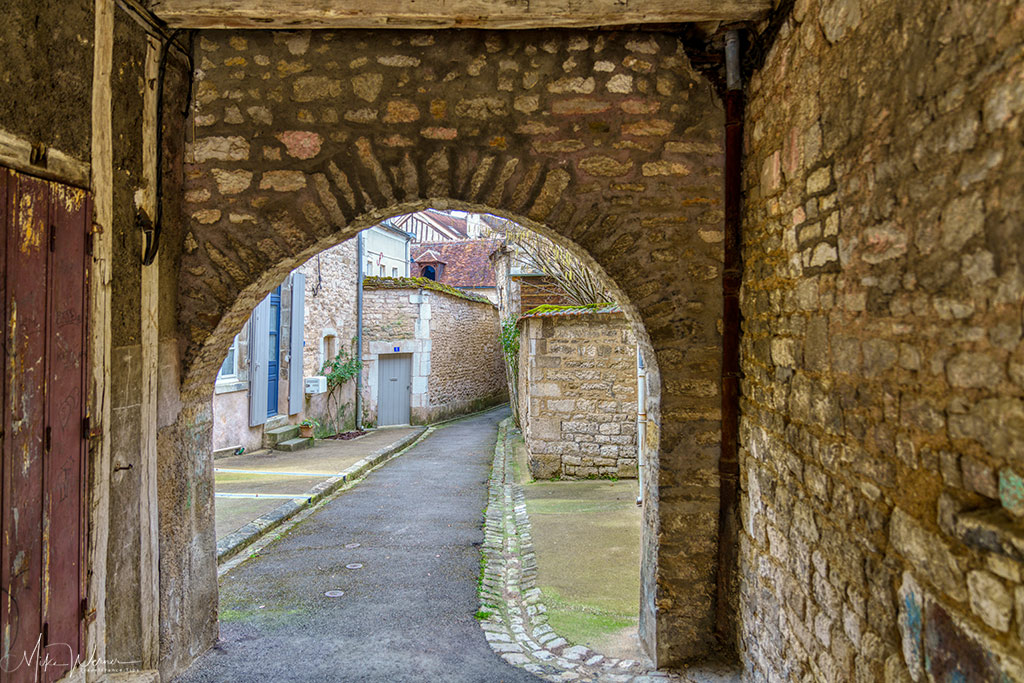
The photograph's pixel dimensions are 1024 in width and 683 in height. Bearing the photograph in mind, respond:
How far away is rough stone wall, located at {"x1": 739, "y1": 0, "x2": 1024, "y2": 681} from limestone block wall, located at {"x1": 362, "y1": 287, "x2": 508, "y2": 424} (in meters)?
12.5

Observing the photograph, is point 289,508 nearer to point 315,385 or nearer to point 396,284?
point 315,385

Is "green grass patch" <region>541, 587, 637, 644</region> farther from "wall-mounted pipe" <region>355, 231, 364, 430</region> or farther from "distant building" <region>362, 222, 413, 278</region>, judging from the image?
"distant building" <region>362, 222, 413, 278</region>

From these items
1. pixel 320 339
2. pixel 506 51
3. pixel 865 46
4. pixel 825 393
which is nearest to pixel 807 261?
pixel 825 393

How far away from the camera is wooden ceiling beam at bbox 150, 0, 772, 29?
2.80m

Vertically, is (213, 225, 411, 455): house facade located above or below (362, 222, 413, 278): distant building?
below

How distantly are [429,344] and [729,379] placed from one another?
12.6 m

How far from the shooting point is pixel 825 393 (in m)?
2.17

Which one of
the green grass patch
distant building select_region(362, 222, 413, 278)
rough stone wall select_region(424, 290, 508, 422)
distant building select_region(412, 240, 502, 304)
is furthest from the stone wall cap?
distant building select_region(412, 240, 502, 304)

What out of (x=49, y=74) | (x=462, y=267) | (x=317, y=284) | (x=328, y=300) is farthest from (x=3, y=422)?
(x=462, y=267)

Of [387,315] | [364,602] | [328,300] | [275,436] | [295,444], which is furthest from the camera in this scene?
[387,315]

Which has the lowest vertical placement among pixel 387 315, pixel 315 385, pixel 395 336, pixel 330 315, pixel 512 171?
pixel 315 385

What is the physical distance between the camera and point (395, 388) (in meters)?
15.2

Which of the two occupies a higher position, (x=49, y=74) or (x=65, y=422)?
(x=49, y=74)

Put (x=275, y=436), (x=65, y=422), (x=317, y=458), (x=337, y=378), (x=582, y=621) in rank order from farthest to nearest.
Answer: (x=337, y=378) < (x=275, y=436) < (x=317, y=458) < (x=582, y=621) < (x=65, y=422)
